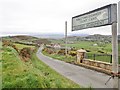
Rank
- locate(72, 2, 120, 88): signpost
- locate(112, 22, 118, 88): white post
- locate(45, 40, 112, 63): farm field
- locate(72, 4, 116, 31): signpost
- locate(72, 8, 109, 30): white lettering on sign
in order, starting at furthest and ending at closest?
locate(45, 40, 112, 63): farm field → locate(72, 8, 109, 30): white lettering on sign → locate(72, 4, 116, 31): signpost → locate(72, 2, 120, 88): signpost → locate(112, 22, 118, 88): white post

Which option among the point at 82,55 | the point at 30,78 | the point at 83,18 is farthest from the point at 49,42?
the point at 30,78

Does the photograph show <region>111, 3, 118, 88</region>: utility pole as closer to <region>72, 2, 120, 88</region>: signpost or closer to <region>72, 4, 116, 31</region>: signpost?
<region>72, 2, 120, 88</region>: signpost

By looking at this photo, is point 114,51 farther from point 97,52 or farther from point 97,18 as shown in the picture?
point 97,52

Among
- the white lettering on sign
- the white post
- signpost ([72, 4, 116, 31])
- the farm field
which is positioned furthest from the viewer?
the farm field

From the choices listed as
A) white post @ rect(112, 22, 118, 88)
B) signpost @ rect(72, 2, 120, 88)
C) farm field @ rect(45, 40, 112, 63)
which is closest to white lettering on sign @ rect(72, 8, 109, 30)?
signpost @ rect(72, 2, 120, 88)

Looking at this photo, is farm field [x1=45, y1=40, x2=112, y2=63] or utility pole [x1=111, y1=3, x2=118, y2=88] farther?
farm field [x1=45, y1=40, x2=112, y2=63]

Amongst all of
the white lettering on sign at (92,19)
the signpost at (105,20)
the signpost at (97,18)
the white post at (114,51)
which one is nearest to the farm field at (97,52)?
the white lettering on sign at (92,19)

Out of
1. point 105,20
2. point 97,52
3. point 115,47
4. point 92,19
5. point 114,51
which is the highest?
point 92,19

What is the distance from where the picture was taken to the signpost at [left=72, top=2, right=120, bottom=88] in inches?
371

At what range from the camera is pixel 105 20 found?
10453 millimetres

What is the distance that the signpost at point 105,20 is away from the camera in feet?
30.9

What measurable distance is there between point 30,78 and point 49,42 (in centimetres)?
5829

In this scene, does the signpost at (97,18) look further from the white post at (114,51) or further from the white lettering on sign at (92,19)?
the white post at (114,51)

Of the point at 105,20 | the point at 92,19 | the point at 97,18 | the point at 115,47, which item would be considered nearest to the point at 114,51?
the point at 115,47
